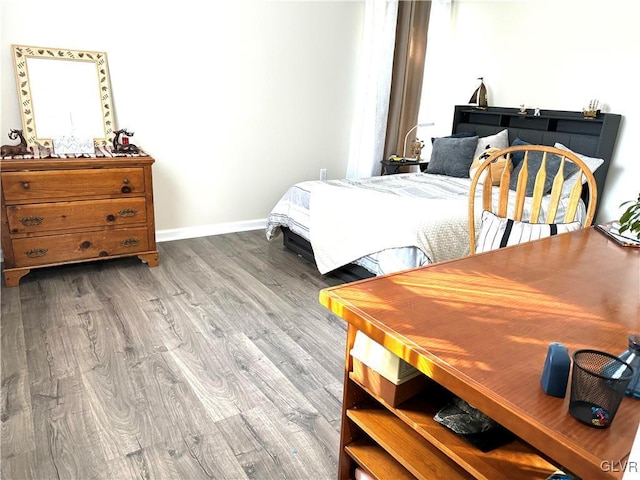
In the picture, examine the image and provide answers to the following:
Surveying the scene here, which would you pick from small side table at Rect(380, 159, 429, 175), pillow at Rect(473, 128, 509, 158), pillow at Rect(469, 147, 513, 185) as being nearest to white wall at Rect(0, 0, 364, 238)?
small side table at Rect(380, 159, 429, 175)

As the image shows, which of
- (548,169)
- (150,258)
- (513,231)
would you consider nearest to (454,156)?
(548,169)

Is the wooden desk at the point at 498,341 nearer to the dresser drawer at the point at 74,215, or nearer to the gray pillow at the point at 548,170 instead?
the gray pillow at the point at 548,170

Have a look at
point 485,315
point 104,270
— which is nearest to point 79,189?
point 104,270

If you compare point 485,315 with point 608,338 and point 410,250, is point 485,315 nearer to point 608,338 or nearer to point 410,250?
point 608,338

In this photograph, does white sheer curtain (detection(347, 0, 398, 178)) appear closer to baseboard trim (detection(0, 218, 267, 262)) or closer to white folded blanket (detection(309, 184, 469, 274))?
baseboard trim (detection(0, 218, 267, 262))

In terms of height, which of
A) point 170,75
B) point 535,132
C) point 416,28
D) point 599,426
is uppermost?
point 416,28

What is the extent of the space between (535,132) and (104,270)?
365cm

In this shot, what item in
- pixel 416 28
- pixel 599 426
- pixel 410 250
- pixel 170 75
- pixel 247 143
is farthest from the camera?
pixel 416 28

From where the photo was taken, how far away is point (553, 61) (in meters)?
3.68

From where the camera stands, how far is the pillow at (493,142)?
3.84m

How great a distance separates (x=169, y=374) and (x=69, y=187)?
1.55m

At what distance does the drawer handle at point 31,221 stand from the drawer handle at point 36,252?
6.5 inches

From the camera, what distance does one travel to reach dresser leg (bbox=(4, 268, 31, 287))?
2.82 meters

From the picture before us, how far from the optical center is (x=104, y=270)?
10.5ft
